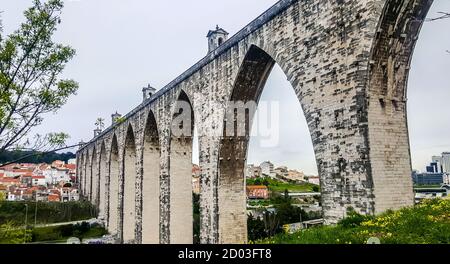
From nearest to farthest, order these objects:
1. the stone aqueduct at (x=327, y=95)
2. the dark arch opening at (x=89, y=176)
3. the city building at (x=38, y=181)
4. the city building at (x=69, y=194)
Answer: the stone aqueduct at (x=327, y=95)
the dark arch opening at (x=89, y=176)
the city building at (x=69, y=194)
the city building at (x=38, y=181)

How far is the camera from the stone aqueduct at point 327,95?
29.2 feet

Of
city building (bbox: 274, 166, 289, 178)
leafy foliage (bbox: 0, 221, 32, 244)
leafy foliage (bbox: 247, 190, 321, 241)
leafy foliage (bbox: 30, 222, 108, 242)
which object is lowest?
leafy foliage (bbox: 30, 222, 108, 242)

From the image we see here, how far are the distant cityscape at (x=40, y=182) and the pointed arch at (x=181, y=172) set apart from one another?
43.9 meters

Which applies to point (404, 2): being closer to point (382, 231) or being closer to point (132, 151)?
point (382, 231)

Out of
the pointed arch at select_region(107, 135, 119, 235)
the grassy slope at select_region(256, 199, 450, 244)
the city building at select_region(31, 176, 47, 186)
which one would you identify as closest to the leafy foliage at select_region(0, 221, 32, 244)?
the grassy slope at select_region(256, 199, 450, 244)

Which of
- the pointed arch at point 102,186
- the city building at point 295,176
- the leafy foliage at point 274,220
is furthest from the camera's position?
the city building at point 295,176

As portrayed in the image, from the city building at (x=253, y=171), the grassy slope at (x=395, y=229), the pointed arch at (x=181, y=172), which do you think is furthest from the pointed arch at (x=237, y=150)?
the city building at (x=253, y=171)

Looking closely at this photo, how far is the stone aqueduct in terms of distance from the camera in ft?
29.2

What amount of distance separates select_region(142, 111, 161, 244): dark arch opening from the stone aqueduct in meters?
3.35

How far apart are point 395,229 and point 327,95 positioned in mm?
4222

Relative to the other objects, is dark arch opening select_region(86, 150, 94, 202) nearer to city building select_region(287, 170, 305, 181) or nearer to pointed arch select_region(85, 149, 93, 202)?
pointed arch select_region(85, 149, 93, 202)

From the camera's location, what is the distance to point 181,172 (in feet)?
68.1

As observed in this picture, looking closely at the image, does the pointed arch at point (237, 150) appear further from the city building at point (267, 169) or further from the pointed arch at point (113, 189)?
the city building at point (267, 169)

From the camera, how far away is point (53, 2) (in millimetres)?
7441
